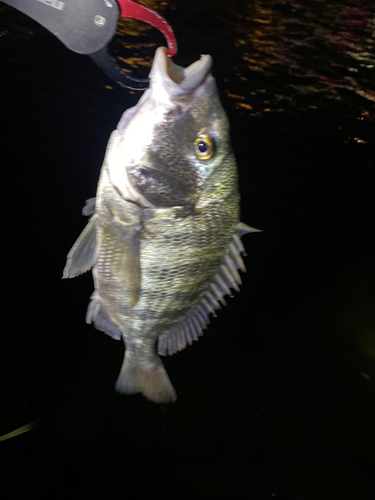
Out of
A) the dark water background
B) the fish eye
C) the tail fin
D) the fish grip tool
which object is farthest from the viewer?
the dark water background

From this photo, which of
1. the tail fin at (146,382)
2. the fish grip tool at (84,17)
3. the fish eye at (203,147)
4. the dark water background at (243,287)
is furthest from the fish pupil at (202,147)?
the dark water background at (243,287)

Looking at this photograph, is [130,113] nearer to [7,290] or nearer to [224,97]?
[7,290]

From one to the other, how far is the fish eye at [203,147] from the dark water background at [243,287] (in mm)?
915

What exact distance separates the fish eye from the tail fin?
1.87ft

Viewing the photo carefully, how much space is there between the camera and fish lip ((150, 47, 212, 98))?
1.35 ft

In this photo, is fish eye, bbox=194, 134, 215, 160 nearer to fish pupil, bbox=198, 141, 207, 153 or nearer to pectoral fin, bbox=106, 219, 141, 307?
fish pupil, bbox=198, 141, 207, 153

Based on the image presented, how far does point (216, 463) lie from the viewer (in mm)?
1426

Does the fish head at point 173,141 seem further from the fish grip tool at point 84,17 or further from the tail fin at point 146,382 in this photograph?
the tail fin at point 146,382

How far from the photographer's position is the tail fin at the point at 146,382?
0.75m

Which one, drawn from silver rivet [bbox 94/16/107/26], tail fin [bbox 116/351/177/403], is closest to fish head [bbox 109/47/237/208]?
silver rivet [bbox 94/16/107/26]

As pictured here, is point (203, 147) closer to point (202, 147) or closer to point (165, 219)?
point (202, 147)

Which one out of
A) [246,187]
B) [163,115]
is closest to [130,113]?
[163,115]

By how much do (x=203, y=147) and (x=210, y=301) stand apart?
375mm

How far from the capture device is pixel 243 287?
2125 millimetres
